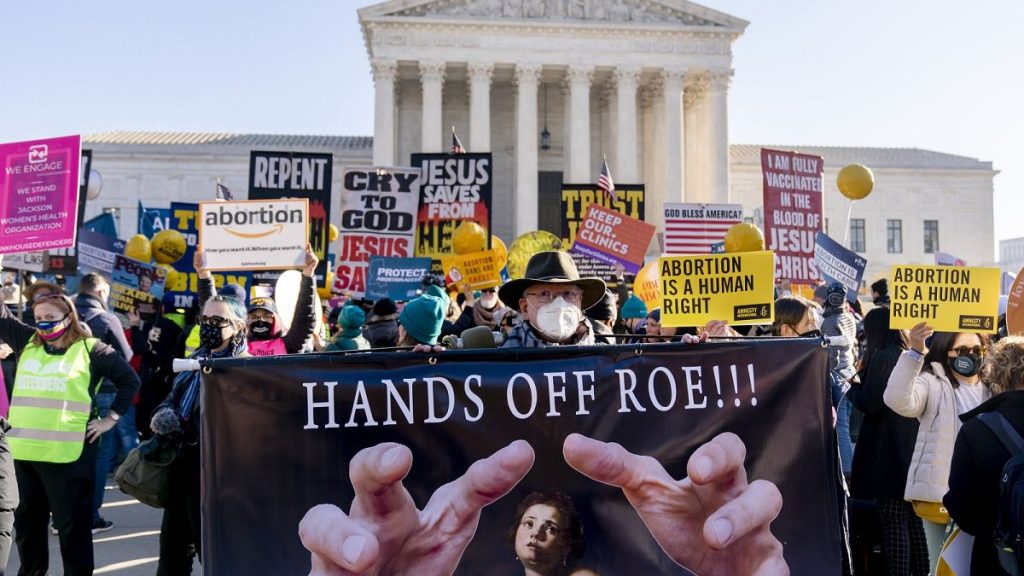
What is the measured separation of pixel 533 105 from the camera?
45156 mm

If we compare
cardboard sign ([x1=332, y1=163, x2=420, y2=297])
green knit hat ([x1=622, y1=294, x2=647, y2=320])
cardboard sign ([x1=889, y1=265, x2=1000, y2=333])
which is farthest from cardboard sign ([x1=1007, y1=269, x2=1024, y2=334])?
cardboard sign ([x1=332, y1=163, x2=420, y2=297])

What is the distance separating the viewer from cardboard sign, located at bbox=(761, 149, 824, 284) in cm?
1230

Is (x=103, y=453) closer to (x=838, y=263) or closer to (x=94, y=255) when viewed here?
(x=94, y=255)

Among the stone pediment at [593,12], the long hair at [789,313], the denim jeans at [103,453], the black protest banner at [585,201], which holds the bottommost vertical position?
the denim jeans at [103,453]

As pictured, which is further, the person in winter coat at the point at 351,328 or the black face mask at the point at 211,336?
the person in winter coat at the point at 351,328

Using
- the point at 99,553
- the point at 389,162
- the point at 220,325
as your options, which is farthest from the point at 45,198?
the point at 389,162

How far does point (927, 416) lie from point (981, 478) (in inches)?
57.8

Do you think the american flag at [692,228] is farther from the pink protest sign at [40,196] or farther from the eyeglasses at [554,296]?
the eyeglasses at [554,296]

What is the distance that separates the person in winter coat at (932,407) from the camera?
496cm

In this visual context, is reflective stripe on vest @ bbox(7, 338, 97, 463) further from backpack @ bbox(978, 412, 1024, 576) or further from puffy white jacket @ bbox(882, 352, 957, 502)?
backpack @ bbox(978, 412, 1024, 576)

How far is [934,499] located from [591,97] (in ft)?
150

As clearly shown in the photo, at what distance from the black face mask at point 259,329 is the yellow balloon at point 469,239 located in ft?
25.8

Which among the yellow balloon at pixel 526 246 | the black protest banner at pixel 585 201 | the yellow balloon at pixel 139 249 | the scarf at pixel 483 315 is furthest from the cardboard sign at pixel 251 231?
the yellow balloon at pixel 139 249

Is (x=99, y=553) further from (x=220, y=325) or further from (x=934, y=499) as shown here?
(x=934, y=499)
